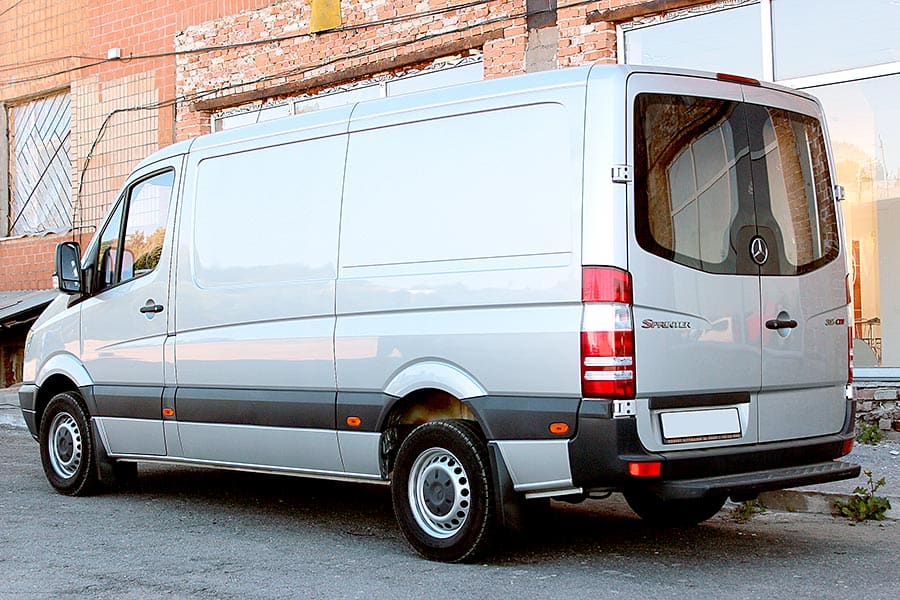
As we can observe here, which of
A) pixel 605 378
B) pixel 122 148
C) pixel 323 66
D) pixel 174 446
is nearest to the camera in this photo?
pixel 605 378

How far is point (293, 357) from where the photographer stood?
7.16 meters

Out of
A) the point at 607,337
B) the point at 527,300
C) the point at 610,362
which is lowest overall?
the point at 610,362

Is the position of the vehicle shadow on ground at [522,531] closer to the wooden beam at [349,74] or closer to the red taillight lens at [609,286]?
the red taillight lens at [609,286]

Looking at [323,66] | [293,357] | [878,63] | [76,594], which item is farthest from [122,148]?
[76,594]

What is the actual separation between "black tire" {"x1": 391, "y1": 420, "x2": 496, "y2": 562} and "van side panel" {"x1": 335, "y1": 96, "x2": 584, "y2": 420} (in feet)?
1.07

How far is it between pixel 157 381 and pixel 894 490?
15.1 feet

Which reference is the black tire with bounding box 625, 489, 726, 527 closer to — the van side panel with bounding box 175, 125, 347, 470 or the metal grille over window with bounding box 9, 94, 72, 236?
the van side panel with bounding box 175, 125, 347, 470

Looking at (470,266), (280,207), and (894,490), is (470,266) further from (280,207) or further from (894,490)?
(894,490)

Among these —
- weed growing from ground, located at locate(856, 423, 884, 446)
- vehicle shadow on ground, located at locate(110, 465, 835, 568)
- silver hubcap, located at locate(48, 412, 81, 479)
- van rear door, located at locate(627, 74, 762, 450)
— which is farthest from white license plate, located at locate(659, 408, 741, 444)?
weed growing from ground, located at locate(856, 423, 884, 446)

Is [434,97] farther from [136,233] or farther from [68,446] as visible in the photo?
[68,446]

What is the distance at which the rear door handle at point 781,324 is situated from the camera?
6258mm

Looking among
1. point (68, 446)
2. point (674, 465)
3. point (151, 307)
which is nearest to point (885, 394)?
point (674, 465)

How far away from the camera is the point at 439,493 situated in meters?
6.40

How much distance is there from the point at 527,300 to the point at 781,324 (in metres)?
1.29
